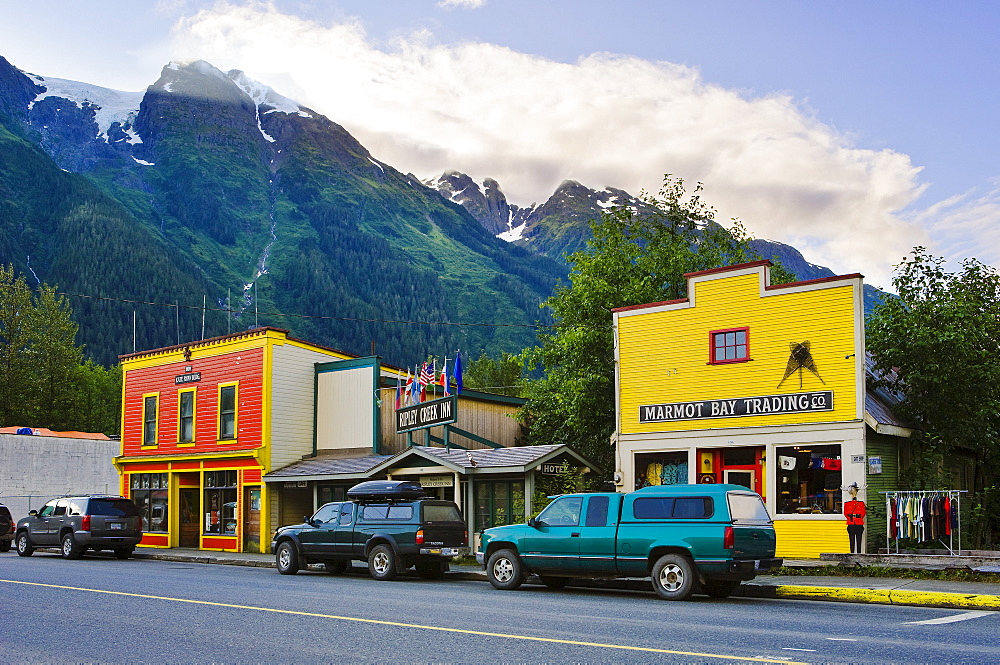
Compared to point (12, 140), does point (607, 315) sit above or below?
below

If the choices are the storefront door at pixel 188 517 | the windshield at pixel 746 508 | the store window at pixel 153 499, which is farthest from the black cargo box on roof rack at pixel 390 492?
the store window at pixel 153 499

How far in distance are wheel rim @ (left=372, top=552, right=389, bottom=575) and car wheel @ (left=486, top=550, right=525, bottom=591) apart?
11.1ft

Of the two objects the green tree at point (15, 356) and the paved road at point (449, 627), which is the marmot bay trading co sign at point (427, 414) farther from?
the green tree at point (15, 356)

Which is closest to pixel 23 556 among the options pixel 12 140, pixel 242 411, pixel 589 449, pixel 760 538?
pixel 242 411

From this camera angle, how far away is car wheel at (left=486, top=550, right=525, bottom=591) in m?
18.0

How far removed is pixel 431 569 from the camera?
2133cm

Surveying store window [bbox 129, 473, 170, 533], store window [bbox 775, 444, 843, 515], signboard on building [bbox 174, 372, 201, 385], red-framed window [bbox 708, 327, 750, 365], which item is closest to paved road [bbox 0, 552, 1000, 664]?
store window [bbox 775, 444, 843, 515]

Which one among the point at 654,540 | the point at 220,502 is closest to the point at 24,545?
the point at 220,502

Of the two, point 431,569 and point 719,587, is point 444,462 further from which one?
point 719,587

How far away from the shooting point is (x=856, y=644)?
10539 millimetres

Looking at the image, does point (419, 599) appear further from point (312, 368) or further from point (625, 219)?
point (625, 219)

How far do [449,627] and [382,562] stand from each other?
31.2ft

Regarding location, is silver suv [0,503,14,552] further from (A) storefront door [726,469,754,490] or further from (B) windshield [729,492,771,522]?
(B) windshield [729,492,771,522]

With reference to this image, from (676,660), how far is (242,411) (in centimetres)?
2601
